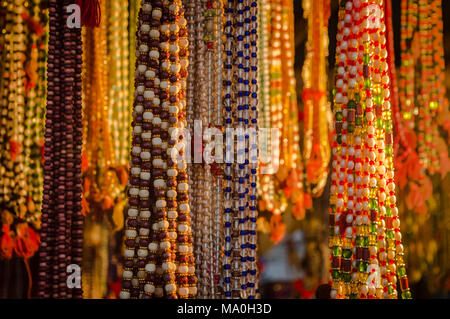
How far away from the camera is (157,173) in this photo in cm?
173

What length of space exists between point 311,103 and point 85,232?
1687 mm

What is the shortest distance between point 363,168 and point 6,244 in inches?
81.8

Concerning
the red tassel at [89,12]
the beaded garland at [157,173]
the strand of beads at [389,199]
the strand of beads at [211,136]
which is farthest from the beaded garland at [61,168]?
the strand of beads at [389,199]

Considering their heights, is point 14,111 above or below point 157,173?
above

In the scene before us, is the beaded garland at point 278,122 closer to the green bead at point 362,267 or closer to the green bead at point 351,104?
the green bead at point 351,104

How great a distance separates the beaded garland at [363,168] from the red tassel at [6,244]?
188 centimetres

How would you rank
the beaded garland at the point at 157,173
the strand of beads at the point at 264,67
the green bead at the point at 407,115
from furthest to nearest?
1. the green bead at the point at 407,115
2. the strand of beads at the point at 264,67
3. the beaded garland at the point at 157,173

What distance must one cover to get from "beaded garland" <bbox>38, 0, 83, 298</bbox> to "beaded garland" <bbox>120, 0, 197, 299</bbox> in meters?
0.48

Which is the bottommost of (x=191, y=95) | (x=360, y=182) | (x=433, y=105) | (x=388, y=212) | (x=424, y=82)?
(x=388, y=212)

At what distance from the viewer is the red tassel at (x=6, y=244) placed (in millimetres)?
2777

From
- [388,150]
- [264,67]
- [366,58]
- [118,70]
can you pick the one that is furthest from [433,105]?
[118,70]

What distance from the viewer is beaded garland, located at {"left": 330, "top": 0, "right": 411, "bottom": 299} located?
1.89 meters

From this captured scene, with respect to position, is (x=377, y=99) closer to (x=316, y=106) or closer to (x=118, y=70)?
(x=316, y=106)

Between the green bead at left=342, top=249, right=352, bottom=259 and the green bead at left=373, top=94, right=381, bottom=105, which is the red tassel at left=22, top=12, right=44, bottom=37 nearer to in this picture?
the green bead at left=373, top=94, right=381, bottom=105
